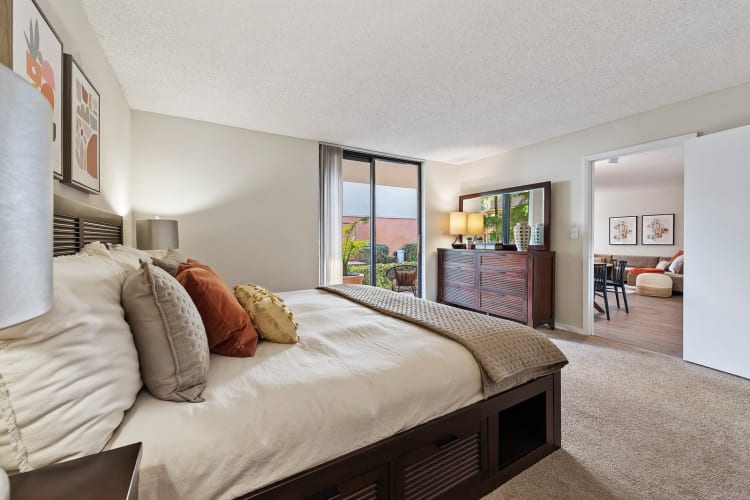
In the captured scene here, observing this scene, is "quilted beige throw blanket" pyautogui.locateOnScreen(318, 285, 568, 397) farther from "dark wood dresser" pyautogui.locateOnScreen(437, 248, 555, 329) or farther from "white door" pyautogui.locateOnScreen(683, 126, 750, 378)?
"dark wood dresser" pyautogui.locateOnScreen(437, 248, 555, 329)

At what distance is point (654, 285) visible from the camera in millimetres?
6473

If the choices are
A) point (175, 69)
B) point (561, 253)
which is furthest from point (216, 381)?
point (561, 253)

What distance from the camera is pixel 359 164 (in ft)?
15.5

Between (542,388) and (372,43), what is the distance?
2.36 m

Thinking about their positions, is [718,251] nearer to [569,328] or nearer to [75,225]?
[569,328]

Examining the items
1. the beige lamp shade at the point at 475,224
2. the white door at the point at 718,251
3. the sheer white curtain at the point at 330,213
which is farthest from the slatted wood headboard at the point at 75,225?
the white door at the point at 718,251

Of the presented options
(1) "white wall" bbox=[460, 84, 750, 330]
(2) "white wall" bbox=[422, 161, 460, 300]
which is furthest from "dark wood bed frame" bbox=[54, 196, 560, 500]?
(2) "white wall" bbox=[422, 161, 460, 300]

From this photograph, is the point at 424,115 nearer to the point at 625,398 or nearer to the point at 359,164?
the point at 359,164

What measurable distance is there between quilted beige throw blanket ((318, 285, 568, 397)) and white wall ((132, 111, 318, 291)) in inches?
90.9

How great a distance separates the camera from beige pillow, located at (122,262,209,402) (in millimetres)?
979

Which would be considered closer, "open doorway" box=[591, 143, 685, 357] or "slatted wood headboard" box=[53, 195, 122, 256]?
"slatted wood headboard" box=[53, 195, 122, 256]

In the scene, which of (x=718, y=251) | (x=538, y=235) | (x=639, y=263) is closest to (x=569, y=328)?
(x=538, y=235)

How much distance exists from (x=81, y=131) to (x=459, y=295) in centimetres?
443

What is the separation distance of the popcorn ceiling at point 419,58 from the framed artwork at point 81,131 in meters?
0.47
